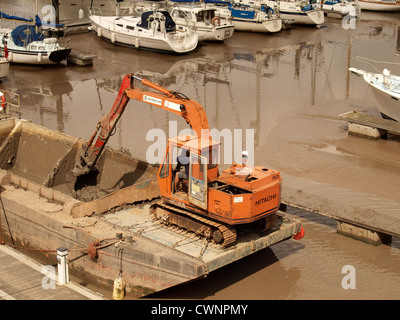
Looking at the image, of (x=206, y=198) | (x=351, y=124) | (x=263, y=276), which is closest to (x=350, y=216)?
(x=263, y=276)

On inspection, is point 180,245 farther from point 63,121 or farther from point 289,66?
point 289,66

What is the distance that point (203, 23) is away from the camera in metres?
35.5

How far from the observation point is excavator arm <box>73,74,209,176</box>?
44.4 feet

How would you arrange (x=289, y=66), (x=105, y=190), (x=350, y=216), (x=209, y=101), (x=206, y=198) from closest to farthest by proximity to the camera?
(x=206, y=198) → (x=350, y=216) → (x=105, y=190) → (x=209, y=101) → (x=289, y=66)

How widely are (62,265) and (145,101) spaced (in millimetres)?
4038

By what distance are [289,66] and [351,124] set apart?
33.9 ft

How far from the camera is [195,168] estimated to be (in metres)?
12.8

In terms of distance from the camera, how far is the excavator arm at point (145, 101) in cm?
1353

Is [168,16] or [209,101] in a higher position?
[168,16]

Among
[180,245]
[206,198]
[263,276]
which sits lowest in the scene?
[263,276]

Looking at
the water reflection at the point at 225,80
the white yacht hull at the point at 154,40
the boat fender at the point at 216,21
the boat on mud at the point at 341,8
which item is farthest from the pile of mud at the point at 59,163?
the boat on mud at the point at 341,8

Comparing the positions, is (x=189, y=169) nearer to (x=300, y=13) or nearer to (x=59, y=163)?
(x=59, y=163)

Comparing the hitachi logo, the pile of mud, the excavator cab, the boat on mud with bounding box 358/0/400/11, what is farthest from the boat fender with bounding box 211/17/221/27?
the hitachi logo

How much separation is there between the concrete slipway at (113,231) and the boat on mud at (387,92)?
9.86 m
